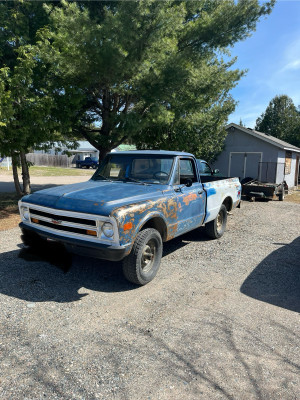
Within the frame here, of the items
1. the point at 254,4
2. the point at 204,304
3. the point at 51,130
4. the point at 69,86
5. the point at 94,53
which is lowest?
the point at 204,304

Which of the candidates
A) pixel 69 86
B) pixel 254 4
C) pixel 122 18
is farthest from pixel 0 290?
pixel 254 4

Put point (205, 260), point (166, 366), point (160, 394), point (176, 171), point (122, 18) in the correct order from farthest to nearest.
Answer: point (122, 18) < point (205, 260) < point (176, 171) < point (166, 366) < point (160, 394)

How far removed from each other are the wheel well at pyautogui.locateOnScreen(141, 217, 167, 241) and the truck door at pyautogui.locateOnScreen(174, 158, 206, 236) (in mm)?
407

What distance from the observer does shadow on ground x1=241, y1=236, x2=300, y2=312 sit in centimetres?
402

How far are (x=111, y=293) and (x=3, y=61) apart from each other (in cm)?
892

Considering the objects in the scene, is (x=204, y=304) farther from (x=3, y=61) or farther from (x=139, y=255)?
(x=3, y=61)

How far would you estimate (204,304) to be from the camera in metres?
3.84

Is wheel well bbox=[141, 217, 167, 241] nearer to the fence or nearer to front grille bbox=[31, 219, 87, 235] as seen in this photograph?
front grille bbox=[31, 219, 87, 235]

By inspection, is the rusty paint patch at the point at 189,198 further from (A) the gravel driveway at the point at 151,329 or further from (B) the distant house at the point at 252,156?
(B) the distant house at the point at 252,156

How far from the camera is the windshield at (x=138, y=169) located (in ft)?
16.5

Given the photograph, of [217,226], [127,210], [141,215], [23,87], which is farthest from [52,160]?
[127,210]

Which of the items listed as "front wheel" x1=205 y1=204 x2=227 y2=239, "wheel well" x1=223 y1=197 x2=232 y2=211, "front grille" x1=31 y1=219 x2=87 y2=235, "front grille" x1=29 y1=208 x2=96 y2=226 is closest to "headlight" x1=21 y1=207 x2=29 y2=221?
"front grille" x1=29 y1=208 x2=96 y2=226

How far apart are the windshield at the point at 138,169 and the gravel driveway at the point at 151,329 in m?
1.54

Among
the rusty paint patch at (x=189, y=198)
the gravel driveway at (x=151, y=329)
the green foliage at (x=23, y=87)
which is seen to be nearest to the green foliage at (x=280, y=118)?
the green foliage at (x=23, y=87)
